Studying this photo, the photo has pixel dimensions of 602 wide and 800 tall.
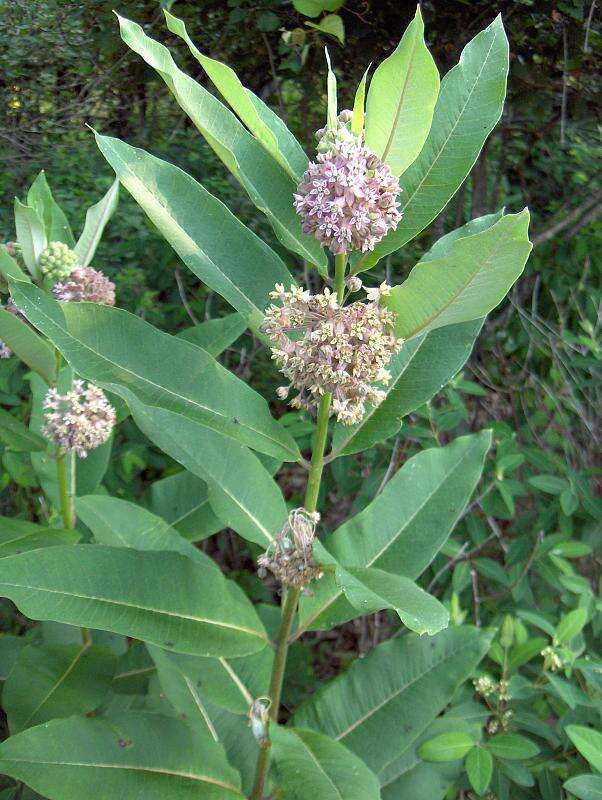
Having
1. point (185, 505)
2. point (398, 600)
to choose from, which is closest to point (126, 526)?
point (185, 505)

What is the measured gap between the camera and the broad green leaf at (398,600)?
1080 millimetres

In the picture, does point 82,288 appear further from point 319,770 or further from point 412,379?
point 319,770

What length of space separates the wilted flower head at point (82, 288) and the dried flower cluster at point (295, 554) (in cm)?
84

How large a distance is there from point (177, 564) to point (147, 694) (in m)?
0.78

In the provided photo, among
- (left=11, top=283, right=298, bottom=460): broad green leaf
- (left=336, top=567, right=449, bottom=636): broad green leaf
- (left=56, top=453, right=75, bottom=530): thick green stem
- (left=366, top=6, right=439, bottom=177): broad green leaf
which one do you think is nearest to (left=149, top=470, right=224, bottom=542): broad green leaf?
(left=56, top=453, right=75, bottom=530): thick green stem

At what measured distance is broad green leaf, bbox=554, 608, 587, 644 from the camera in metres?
1.97

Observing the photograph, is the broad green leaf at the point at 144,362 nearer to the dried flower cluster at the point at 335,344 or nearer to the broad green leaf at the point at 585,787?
the dried flower cluster at the point at 335,344

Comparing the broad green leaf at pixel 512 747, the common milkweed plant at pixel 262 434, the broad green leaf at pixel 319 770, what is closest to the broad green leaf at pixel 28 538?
the common milkweed plant at pixel 262 434

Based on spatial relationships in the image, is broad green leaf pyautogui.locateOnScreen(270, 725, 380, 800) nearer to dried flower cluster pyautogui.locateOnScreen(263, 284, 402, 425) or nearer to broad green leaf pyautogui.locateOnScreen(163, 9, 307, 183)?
dried flower cluster pyautogui.locateOnScreen(263, 284, 402, 425)

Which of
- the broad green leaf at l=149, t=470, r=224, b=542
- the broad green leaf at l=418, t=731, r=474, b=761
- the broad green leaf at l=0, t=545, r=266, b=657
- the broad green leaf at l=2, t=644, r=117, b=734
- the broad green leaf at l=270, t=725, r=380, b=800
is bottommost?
the broad green leaf at l=418, t=731, r=474, b=761

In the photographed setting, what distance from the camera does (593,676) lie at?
6.10 ft

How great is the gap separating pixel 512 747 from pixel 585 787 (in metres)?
0.26

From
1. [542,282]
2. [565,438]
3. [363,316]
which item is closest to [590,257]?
[542,282]

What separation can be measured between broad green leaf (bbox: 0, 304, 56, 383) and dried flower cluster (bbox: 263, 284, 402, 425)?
74 centimetres
